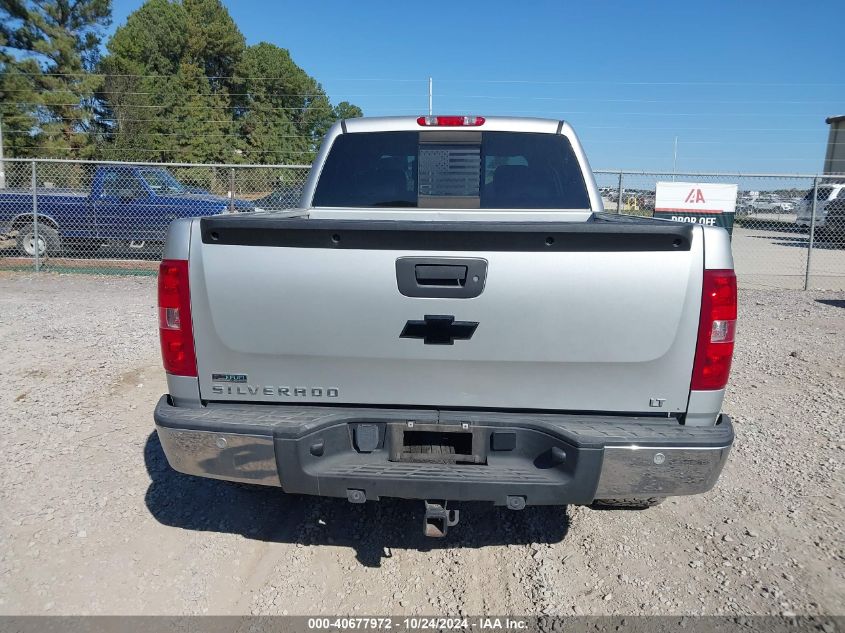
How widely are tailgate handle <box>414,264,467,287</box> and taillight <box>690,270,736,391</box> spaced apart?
92 cm

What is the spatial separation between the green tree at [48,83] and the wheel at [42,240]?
24.4 meters

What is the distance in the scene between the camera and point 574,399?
2467 mm

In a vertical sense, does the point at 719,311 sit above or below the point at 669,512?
above

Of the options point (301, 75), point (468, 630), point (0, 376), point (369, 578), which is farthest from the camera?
point (301, 75)

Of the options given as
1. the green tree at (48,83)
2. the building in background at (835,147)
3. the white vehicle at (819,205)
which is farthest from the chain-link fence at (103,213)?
the building in background at (835,147)

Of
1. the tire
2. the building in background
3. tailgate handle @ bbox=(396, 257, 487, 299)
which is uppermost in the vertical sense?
the building in background

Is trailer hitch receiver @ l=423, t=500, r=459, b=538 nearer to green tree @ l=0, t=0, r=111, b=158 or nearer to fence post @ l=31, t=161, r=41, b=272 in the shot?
fence post @ l=31, t=161, r=41, b=272

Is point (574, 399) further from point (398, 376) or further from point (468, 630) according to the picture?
point (468, 630)

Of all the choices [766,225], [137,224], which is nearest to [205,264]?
[137,224]

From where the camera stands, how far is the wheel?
12328 millimetres

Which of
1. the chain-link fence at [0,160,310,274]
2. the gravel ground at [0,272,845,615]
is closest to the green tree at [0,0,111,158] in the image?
the chain-link fence at [0,160,310,274]

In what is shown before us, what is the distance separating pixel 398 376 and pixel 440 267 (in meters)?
0.48

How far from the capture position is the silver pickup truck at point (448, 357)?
235 centimetres

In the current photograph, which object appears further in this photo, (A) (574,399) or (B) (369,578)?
(B) (369,578)
